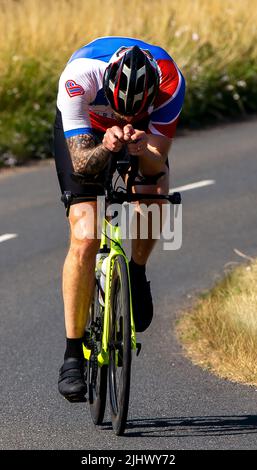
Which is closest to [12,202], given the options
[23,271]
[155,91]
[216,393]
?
[23,271]

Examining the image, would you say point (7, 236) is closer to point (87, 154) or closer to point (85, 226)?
point (85, 226)

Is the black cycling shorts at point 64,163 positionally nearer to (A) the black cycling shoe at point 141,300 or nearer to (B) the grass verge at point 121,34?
(A) the black cycling shoe at point 141,300

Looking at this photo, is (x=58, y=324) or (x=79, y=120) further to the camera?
(x=58, y=324)

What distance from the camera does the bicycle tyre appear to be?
618 cm

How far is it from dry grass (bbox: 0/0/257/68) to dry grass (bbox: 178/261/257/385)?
29.1 ft

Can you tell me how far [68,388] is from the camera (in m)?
6.25

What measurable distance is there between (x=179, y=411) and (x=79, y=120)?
1677 mm

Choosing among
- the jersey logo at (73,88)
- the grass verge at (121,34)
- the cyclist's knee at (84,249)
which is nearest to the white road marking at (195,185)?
the grass verge at (121,34)

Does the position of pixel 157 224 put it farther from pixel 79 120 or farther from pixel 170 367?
pixel 170 367

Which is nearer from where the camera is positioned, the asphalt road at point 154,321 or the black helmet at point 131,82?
the black helmet at point 131,82

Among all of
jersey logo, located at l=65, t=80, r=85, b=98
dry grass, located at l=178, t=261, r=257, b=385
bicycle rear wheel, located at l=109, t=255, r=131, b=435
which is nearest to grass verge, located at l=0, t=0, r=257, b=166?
dry grass, located at l=178, t=261, r=257, b=385

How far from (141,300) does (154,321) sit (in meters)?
2.03

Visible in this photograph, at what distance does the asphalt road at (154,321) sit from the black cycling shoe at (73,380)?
0.20m

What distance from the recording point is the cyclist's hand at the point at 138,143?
561cm
